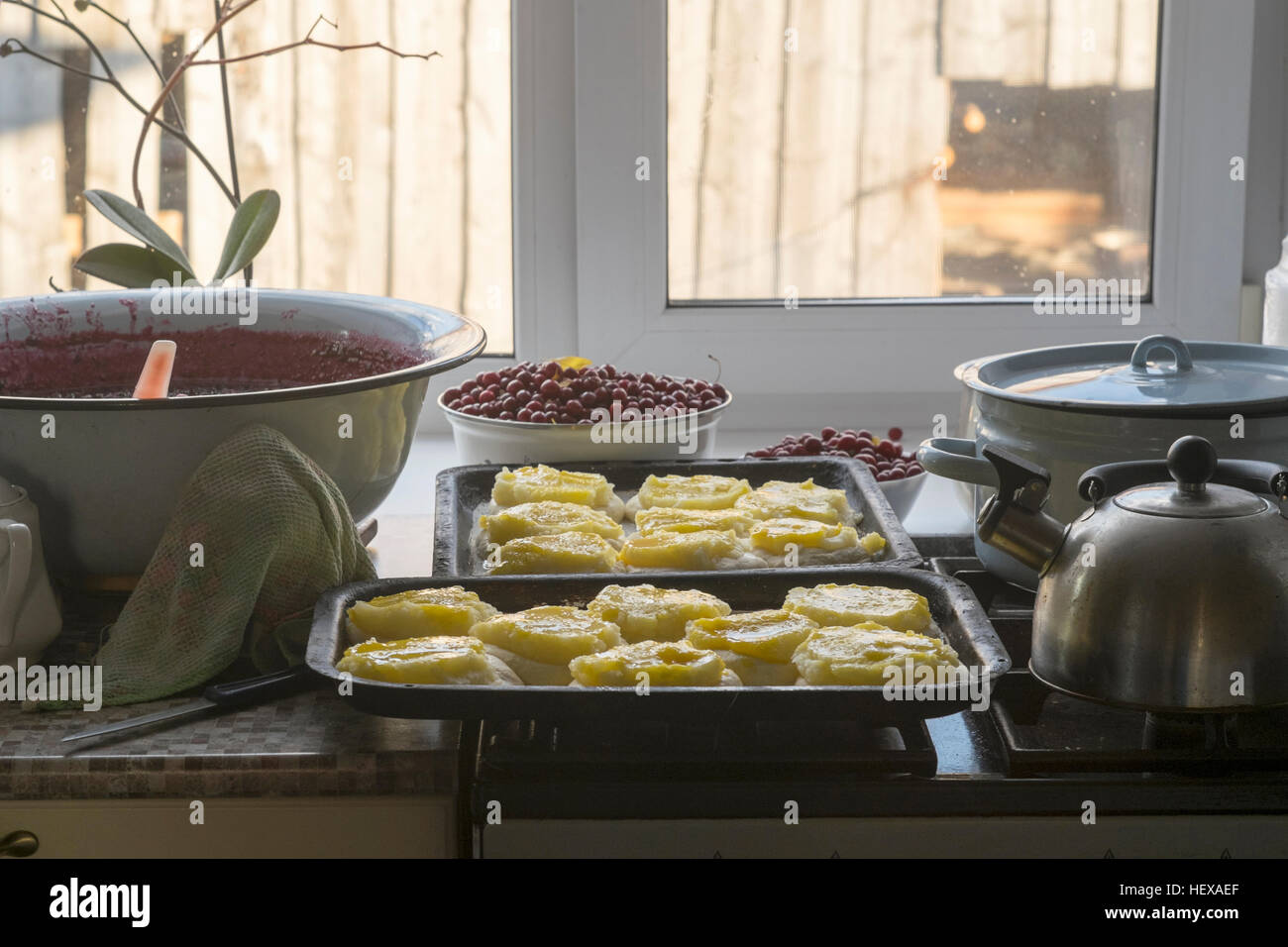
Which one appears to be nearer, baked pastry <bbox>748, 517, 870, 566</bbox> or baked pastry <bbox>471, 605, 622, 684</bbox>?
baked pastry <bbox>471, 605, 622, 684</bbox>

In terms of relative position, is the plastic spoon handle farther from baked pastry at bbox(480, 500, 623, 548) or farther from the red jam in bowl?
baked pastry at bbox(480, 500, 623, 548)

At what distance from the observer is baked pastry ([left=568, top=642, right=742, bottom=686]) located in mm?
934

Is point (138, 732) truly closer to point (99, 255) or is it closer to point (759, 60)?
point (99, 255)

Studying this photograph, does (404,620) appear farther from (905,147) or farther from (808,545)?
(905,147)

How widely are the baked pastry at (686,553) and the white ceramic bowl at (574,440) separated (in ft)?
0.91

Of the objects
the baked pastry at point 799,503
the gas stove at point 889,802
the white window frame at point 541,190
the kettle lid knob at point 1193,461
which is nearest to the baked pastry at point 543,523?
the baked pastry at point 799,503

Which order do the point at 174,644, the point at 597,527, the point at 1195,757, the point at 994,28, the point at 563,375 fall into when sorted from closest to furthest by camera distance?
the point at 1195,757
the point at 174,644
the point at 597,527
the point at 563,375
the point at 994,28

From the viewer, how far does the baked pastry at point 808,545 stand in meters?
1.23

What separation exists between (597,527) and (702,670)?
355 mm

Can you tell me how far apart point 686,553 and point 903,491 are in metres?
0.37

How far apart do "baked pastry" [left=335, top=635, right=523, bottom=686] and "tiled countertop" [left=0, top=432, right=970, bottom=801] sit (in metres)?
0.05

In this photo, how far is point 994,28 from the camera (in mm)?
1882

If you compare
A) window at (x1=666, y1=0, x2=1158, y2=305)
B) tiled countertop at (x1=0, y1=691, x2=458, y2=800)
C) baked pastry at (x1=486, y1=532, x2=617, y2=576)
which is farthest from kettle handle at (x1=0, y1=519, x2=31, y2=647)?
window at (x1=666, y1=0, x2=1158, y2=305)
